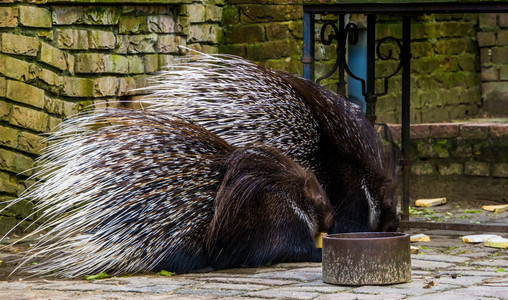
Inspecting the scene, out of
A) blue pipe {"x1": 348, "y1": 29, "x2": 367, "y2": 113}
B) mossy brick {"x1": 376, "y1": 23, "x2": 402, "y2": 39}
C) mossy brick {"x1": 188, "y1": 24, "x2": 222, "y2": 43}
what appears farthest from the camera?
mossy brick {"x1": 376, "y1": 23, "x2": 402, "y2": 39}

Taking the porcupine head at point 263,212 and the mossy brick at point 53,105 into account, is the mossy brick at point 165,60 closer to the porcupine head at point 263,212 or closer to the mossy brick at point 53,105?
the mossy brick at point 53,105

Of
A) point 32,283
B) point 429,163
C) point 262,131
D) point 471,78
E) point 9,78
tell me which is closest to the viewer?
point 32,283

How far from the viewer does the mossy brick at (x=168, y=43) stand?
5594mm

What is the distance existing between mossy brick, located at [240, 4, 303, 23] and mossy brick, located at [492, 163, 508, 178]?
71.8 inches

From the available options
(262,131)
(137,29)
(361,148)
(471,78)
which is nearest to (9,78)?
(137,29)

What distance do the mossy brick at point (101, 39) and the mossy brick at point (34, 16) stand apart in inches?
11.1

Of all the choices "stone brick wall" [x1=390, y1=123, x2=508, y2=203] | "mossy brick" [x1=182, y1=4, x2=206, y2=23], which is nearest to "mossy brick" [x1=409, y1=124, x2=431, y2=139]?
"stone brick wall" [x1=390, y1=123, x2=508, y2=203]

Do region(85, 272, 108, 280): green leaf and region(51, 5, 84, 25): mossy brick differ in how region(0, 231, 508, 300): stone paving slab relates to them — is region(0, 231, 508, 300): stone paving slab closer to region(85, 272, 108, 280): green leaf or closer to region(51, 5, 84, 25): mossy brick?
region(85, 272, 108, 280): green leaf

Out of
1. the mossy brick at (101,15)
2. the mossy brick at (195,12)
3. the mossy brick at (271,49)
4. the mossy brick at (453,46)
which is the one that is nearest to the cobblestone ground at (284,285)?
the mossy brick at (101,15)

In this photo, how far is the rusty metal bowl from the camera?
3320 millimetres

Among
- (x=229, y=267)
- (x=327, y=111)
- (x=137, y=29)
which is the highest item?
(x=137, y=29)

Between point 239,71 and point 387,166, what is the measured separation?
892mm

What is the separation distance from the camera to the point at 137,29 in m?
5.43

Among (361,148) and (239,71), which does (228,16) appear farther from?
(361,148)
